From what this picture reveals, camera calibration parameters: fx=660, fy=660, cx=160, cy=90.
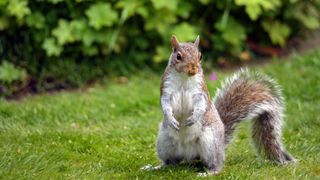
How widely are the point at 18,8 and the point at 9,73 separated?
69cm

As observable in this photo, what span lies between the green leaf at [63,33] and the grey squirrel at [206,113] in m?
2.61

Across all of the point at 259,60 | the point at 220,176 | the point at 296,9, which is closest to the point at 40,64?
the point at 259,60

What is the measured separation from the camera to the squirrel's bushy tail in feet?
15.3

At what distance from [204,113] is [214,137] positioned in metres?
0.18

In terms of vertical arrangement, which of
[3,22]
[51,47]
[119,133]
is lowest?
[119,133]

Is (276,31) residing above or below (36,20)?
below

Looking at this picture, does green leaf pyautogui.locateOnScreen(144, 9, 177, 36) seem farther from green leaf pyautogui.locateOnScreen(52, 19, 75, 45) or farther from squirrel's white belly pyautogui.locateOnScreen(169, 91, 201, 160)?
squirrel's white belly pyautogui.locateOnScreen(169, 91, 201, 160)

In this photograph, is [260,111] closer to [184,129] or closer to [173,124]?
[184,129]

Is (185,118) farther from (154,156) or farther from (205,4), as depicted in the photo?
(205,4)

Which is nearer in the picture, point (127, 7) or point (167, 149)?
point (167, 149)

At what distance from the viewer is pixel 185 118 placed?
431cm

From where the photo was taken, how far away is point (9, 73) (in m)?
6.89

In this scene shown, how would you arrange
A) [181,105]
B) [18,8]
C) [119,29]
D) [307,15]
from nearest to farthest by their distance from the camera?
[181,105] < [18,8] < [119,29] < [307,15]

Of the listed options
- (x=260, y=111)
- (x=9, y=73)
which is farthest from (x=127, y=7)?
(x=260, y=111)
